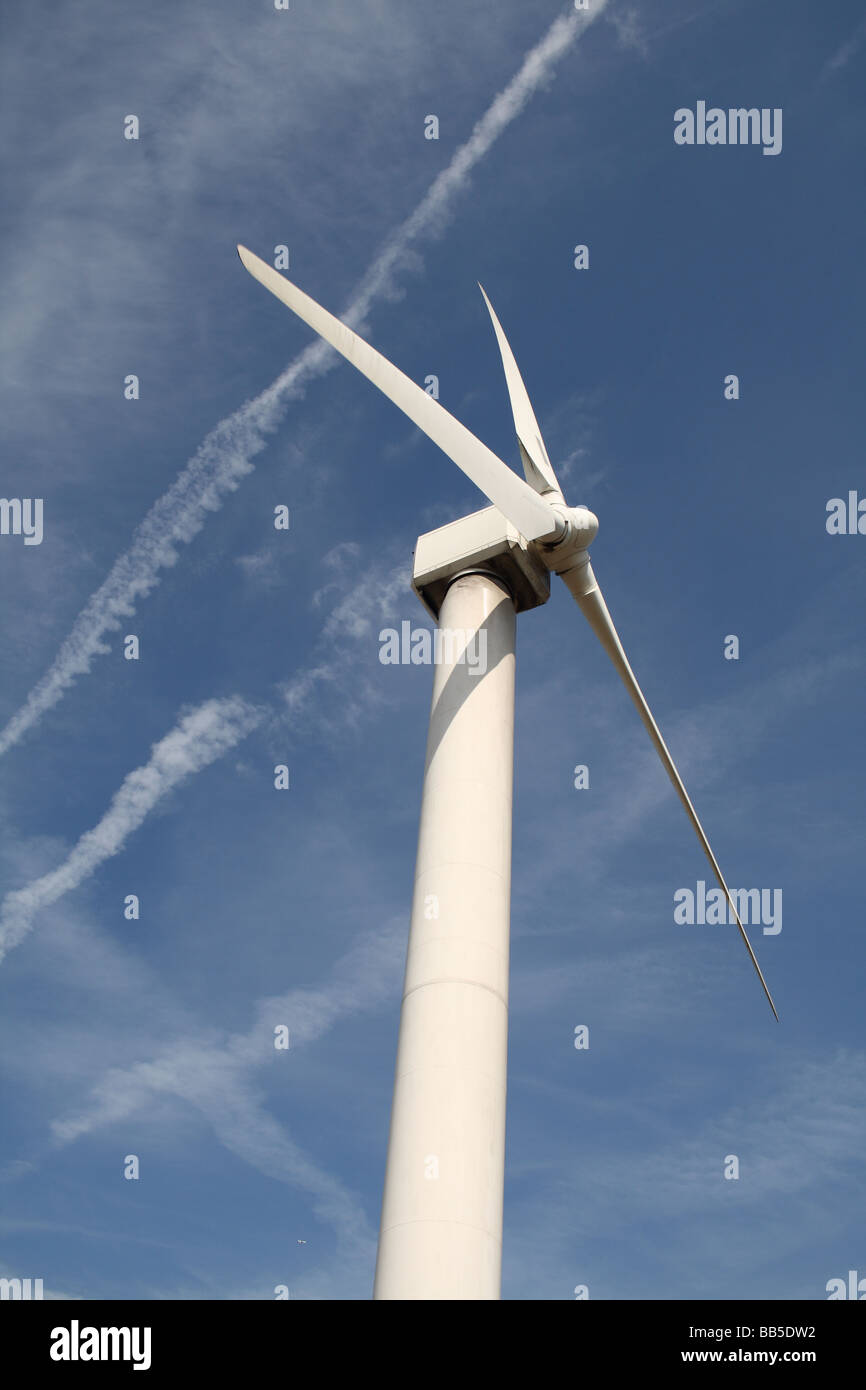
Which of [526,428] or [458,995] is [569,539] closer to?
[526,428]

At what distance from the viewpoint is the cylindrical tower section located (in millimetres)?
19094

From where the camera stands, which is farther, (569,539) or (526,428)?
(526,428)

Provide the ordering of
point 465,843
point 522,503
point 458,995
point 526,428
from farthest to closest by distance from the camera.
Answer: point 526,428 → point 522,503 → point 465,843 → point 458,995

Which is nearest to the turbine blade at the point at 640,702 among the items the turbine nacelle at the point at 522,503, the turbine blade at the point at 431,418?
the turbine nacelle at the point at 522,503

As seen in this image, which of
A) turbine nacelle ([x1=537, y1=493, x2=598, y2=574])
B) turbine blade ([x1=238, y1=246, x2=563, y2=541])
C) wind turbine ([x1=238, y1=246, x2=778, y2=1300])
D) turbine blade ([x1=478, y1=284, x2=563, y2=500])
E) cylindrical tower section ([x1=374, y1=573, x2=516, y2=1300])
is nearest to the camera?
cylindrical tower section ([x1=374, y1=573, x2=516, y2=1300])

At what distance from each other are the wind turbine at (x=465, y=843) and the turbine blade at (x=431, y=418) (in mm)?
40

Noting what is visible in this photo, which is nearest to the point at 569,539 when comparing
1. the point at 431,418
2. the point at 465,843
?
the point at 431,418

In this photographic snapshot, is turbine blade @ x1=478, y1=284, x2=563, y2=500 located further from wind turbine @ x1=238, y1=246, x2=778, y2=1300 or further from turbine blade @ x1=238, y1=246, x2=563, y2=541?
turbine blade @ x1=238, y1=246, x2=563, y2=541

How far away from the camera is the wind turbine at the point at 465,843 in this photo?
19.4 meters

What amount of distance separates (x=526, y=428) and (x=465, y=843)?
45.2 feet

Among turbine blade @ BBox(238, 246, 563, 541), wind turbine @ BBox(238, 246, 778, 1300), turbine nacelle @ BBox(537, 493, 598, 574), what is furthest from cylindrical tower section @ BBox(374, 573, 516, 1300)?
turbine blade @ BBox(238, 246, 563, 541)

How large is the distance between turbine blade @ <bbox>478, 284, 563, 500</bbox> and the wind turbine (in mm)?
56

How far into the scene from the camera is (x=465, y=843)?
23.6 metres
